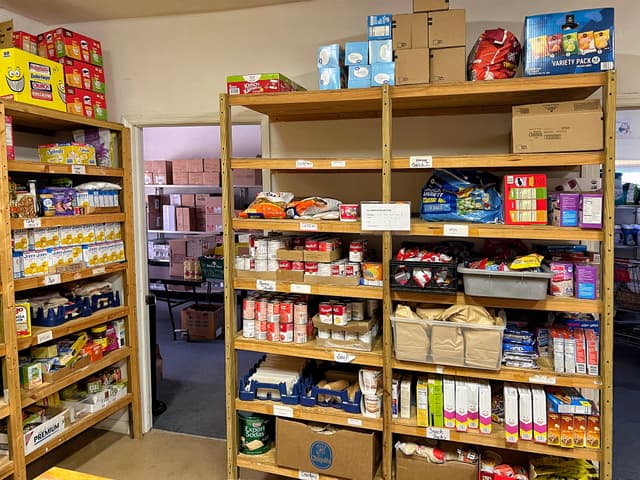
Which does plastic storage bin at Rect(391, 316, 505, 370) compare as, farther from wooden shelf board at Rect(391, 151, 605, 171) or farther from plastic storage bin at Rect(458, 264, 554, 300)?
wooden shelf board at Rect(391, 151, 605, 171)

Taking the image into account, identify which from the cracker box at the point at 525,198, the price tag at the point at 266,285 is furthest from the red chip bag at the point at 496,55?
the price tag at the point at 266,285

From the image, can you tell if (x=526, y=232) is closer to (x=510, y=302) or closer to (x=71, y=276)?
(x=510, y=302)

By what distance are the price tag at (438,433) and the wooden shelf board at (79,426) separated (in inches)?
83.6

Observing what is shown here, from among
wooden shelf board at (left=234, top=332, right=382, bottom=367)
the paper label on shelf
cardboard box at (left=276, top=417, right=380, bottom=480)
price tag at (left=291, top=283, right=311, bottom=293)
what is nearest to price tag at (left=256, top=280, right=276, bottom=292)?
price tag at (left=291, top=283, right=311, bottom=293)

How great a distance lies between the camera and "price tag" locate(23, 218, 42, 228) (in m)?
2.74

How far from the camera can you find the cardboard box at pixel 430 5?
7.95 feet

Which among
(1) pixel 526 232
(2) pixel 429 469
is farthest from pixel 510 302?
(2) pixel 429 469

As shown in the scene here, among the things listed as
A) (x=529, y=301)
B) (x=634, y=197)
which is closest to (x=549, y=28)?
(x=529, y=301)

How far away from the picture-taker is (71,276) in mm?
3074

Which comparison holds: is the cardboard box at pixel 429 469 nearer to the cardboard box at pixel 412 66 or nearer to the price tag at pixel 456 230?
the price tag at pixel 456 230

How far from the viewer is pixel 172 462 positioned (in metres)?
3.35

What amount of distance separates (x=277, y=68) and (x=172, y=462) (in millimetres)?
2641

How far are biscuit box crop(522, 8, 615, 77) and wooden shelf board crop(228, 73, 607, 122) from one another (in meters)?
0.08

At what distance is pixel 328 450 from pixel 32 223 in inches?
78.8
